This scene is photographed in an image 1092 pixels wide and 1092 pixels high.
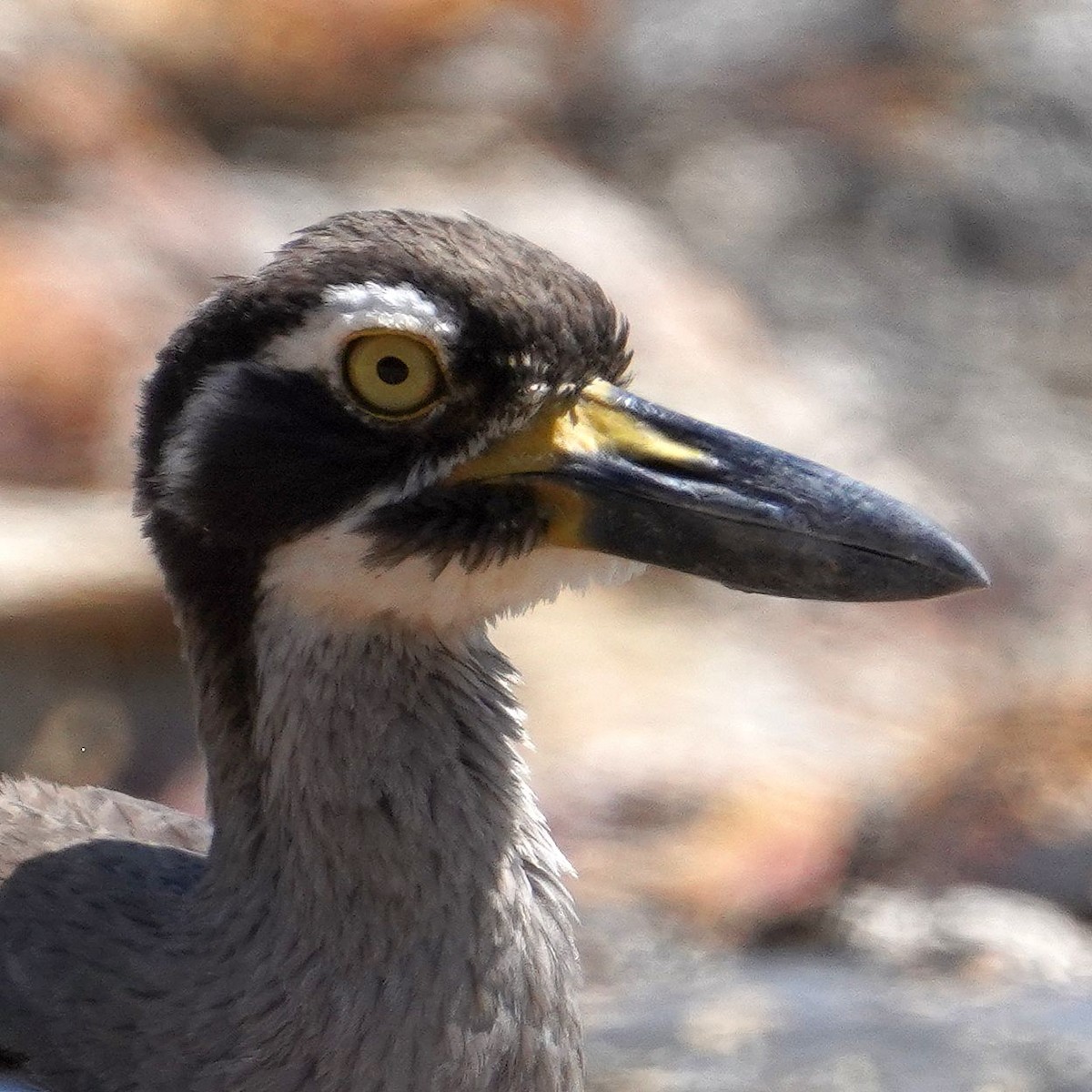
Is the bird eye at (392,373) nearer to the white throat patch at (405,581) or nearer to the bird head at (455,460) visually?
the bird head at (455,460)

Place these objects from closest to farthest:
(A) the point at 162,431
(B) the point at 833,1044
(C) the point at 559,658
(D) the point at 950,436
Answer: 1. (A) the point at 162,431
2. (B) the point at 833,1044
3. (C) the point at 559,658
4. (D) the point at 950,436

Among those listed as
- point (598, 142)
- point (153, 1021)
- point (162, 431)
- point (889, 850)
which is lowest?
point (153, 1021)

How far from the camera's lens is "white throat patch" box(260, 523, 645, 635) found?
9.39 ft

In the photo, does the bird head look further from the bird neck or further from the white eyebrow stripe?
the bird neck

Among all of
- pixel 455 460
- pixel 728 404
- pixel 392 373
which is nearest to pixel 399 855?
pixel 455 460

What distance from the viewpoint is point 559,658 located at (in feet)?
21.1

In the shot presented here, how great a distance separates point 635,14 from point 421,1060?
22.8 feet

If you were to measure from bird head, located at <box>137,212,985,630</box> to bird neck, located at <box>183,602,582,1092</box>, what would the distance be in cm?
10

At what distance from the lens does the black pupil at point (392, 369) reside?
279 cm

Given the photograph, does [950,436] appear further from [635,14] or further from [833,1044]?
[833,1044]

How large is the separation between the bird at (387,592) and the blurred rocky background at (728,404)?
5.54ft

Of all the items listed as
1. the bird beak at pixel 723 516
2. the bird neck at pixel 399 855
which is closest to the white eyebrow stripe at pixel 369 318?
the bird beak at pixel 723 516

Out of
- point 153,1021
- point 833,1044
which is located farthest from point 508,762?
point 833,1044

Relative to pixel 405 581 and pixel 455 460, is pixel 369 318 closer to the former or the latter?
pixel 455 460
